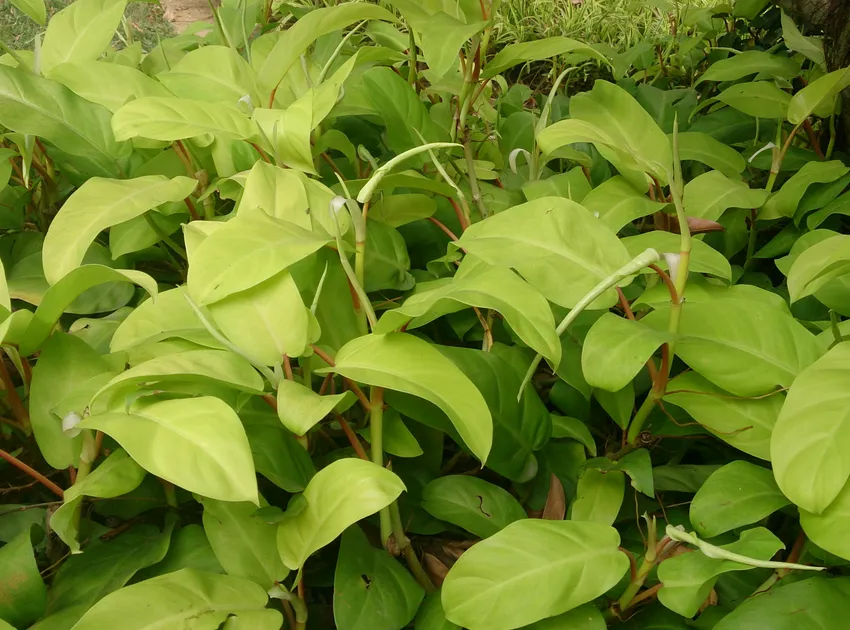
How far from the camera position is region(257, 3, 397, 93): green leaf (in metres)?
0.76

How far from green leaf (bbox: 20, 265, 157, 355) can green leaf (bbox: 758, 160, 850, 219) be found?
778mm

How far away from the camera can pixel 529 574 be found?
0.47m

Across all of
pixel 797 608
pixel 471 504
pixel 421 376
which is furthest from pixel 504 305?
pixel 797 608

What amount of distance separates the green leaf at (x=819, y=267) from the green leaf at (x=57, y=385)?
0.64 m

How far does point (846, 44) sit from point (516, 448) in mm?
904

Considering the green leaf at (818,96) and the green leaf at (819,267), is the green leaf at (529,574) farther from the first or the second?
the green leaf at (818,96)

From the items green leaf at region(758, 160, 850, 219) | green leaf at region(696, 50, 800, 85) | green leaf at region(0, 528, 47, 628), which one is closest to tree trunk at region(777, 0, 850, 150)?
green leaf at region(696, 50, 800, 85)

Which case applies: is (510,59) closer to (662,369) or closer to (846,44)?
(662,369)

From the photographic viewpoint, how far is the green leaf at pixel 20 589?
0.49m

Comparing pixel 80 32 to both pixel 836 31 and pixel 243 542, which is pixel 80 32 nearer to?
pixel 243 542

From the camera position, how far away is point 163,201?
27.5 inches

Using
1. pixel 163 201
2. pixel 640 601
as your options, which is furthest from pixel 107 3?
pixel 640 601

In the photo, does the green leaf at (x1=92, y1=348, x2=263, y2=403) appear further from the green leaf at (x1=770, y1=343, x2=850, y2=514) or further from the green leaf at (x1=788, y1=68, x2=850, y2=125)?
the green leaf at (x1=788, y1=68, x2=850, y2=125)

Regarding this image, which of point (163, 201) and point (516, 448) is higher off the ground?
point (163, 201)
